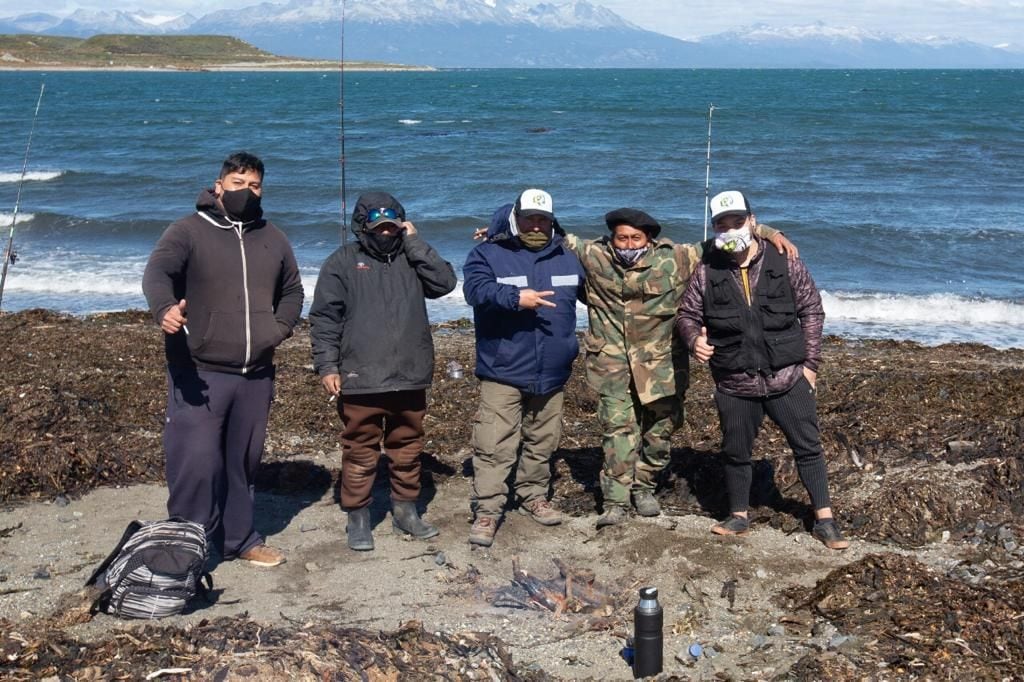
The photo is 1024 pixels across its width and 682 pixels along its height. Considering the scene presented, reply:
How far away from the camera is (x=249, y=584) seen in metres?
5.77

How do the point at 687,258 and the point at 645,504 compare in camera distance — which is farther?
the point at 645,504

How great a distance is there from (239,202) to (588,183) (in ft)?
83.3

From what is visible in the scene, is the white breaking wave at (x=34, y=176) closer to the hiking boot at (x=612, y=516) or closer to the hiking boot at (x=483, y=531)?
the hiking boot at (x=483, y=531)

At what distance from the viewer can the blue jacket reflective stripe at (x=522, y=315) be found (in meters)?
6.24

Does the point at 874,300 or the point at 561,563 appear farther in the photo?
the point at 874,300

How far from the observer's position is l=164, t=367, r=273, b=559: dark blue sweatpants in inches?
221

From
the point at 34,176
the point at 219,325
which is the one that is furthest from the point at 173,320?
the point at 34,176

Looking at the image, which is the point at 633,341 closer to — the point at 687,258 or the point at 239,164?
the point at 687,258

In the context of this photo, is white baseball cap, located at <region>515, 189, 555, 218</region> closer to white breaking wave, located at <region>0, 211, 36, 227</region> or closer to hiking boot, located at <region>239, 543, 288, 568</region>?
hiking boot, located at <region>239, 543, 288, 568</region>

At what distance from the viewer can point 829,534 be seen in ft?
20.6

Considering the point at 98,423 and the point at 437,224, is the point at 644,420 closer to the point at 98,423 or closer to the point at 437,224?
the point at 98,423

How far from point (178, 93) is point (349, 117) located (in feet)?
116

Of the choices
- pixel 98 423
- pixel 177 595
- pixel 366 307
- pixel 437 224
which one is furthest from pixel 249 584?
pixel 437 224

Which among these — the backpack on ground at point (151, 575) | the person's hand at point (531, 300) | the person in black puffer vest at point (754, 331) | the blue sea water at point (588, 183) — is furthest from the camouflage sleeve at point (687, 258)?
the blue sea water at point (588, 183)
